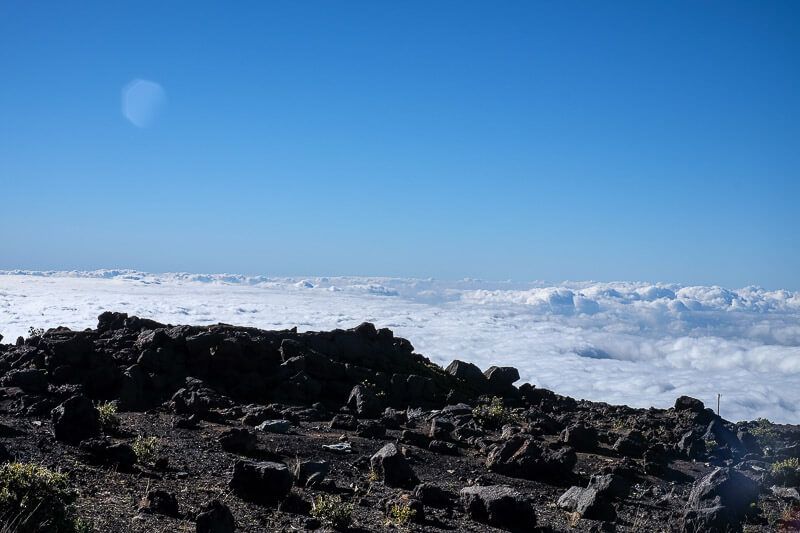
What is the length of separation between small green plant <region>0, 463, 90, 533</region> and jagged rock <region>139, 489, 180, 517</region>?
3.93 feet

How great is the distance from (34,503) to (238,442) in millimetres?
6122

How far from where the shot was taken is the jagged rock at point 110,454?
11.0 m

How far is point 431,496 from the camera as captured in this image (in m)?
11.2

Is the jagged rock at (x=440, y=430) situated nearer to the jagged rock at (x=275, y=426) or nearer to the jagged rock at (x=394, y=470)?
the jagged rock at (x=275, y=426)

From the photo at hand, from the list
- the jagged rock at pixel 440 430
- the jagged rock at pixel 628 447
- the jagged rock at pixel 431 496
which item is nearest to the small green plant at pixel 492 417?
the jagged rock at pixel 440 430

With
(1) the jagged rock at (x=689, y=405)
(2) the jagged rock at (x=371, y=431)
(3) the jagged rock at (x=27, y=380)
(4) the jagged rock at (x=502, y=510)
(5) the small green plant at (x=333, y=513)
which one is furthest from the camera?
(1) the jagged rock at (x=689, y=405)

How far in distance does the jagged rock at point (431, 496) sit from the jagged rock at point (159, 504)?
4.24 metres

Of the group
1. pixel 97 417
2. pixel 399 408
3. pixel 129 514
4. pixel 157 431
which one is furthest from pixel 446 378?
pixel 129 514

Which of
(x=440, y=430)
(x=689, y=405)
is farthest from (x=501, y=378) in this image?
(x=440, y=430)

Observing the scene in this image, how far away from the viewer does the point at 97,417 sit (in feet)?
43.0

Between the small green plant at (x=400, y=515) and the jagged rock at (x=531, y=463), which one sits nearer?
the small green plant at (x=400, y=515)

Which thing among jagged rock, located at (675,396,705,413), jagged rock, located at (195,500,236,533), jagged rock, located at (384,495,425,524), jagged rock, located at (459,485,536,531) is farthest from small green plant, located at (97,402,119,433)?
jagged rock, located at (675,396,705,413)

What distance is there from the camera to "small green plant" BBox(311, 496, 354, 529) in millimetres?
9320

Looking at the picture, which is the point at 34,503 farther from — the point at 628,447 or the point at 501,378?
the point at 501,378
